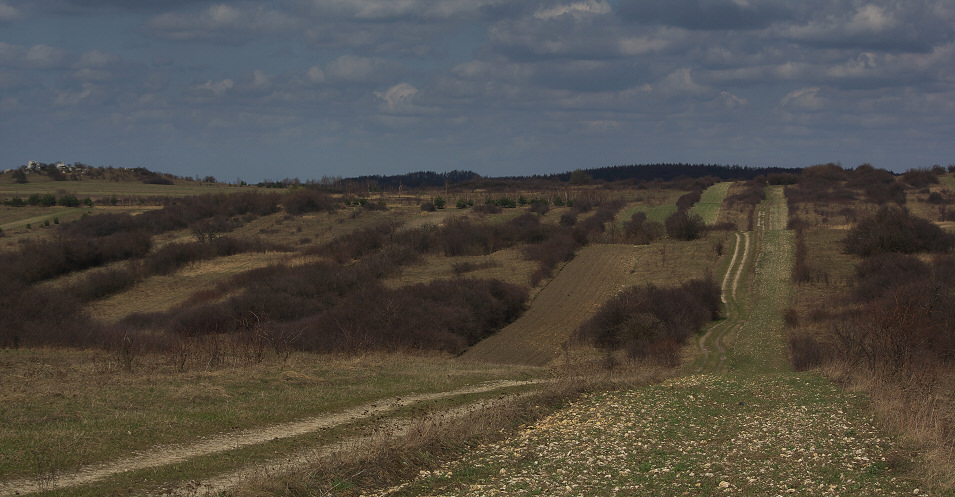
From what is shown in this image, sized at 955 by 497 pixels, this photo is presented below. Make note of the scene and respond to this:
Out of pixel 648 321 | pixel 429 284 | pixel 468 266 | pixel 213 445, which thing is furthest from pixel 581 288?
pixel 213 445

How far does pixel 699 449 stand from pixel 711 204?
8187cm

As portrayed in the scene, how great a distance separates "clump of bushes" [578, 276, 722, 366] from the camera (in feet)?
105

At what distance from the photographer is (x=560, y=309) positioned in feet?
144

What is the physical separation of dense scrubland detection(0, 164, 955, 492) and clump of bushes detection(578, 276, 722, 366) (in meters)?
0.11

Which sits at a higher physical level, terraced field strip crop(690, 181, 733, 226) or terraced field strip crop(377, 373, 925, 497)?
terraced field strip crop(690, 181, 733, 226)

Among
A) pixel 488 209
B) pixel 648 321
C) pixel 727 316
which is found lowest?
pixel 727 316

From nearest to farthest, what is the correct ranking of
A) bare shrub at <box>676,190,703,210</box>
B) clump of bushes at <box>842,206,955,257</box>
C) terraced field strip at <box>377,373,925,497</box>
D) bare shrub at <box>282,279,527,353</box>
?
terraced field strip at <box>377,373,925,497</box> → bare shrub at <box>282,279,527,353</box> → clump of bushes at <box>842,206,955,257</box> → bare shrub at <box>676,190,703,210</box>

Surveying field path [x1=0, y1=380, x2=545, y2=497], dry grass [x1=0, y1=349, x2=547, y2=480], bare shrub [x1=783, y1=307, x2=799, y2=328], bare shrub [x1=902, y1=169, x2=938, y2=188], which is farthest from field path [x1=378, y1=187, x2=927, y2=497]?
bare shrub [x1=902, y1=169, x2=938, y2=188]

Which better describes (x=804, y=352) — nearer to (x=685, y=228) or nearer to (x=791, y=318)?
(x=791, y=318)

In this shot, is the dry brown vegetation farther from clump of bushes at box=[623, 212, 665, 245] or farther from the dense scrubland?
clump of bushes at box=[623, 212, 665, 245]

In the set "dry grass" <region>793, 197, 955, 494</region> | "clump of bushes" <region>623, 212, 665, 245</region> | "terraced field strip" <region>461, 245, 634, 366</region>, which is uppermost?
"clump of bushes" <region>623, 212, 665, 245</region>

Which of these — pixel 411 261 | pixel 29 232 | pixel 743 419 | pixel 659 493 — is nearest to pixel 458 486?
pixel 659 493

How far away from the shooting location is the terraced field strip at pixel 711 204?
76812 mm

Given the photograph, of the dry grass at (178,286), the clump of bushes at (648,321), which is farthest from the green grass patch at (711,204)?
the dry grass at (178,286)
